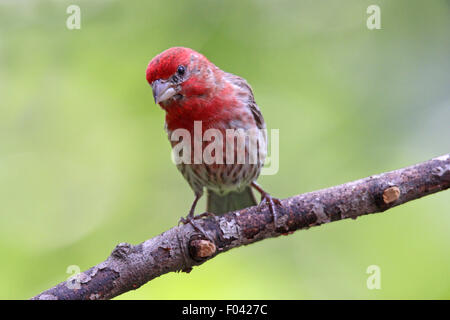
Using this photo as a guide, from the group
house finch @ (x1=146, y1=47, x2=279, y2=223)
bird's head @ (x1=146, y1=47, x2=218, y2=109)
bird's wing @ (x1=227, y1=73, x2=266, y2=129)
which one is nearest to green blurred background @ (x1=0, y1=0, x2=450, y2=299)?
bird's wing @ (x1=227, y1=73, x2=266, y2=129)

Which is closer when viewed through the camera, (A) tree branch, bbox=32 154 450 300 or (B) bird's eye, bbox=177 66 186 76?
(A) tree branch, bbox=32 154 450 300

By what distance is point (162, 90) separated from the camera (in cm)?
468

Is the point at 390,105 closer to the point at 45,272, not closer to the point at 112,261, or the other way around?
the point at 112,261

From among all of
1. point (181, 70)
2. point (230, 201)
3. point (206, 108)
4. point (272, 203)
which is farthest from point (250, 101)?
point (272, 203)

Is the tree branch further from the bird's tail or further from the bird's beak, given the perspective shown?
the bird's tail

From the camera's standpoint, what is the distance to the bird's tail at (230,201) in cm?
582

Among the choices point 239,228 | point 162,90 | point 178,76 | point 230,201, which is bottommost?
point 239,228

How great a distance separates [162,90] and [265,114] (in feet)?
8.90

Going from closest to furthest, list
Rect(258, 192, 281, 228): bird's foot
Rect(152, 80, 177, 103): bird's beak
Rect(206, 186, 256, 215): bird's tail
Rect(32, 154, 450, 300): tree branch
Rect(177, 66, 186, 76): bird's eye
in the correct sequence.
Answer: Rect(32, 154, 450, 300): tree branch, Rect(258, 192, 281, 228): bird's foot, Rect(152, 80, 177, 103): bird's beak, Rect(177, 66, 186, 76): bird's eye, Rect(206, 186, 256, 215): bird's tail

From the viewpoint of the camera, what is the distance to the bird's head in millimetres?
4680

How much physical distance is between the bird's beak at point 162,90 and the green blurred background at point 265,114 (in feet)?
4.31
